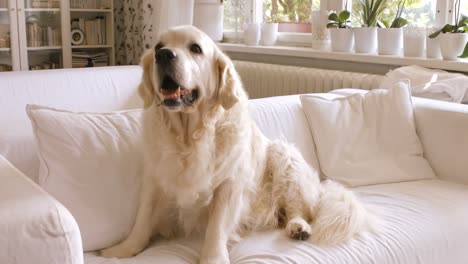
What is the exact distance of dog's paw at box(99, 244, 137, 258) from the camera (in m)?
1.58

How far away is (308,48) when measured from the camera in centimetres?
376

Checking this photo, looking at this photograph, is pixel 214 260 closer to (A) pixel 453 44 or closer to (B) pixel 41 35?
(A) pixel 453 44

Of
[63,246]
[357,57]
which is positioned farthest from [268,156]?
[357,57]

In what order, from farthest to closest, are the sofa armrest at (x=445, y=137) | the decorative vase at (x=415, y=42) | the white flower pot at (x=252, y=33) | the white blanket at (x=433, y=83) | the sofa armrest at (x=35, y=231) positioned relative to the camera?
1. the white flower pot at (x=252, y=33)
2. the decorative vase at (x=415, y=42)
3. the white blanket at (x=433, y=83)
4. the sofa armrest at (x=445, y=137)
5. the sofa armrest at (x=35, y=231)

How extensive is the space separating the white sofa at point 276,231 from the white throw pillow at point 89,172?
0.31 feet

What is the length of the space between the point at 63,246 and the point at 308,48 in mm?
2920

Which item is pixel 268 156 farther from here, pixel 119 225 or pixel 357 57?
pixel 357 57

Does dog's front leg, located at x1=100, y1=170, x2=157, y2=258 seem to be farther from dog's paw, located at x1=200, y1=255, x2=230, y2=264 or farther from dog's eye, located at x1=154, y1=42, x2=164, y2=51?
dog's eye, located at x1=154, y1=42, x2=164, y2=51

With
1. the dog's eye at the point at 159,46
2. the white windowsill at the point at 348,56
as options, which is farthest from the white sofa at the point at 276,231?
the dog's eye at the point at 159,46

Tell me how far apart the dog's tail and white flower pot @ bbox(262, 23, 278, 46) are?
2357 millimetres

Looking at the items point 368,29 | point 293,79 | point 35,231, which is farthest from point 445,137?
point 35,231

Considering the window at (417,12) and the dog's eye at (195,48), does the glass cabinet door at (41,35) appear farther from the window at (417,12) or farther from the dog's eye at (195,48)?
the dog's eye at (195,48)

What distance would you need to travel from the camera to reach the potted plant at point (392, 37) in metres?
3.05

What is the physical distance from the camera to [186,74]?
155cm
